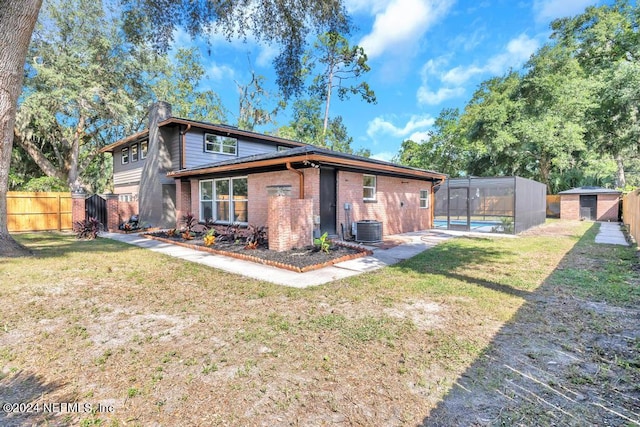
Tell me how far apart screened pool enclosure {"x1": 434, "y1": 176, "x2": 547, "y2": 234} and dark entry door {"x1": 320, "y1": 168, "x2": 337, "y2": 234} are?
7.26 meters

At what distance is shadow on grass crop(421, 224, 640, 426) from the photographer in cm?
207

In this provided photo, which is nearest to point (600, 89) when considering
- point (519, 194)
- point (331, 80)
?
point (519, 194)

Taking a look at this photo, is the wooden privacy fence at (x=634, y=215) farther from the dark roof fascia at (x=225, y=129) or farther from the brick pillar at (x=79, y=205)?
the brick pillar at (x=79, y=205)

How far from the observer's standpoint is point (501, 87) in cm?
2408

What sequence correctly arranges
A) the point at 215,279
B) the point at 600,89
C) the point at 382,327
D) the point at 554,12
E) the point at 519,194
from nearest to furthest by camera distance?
the point at 382,327 → the point at 215,279 → the point at 519,194 → the point at 600,89 → the point at 554,12

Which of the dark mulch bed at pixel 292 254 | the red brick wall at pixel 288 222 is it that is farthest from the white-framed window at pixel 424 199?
the red brick wall at pixel 288 222

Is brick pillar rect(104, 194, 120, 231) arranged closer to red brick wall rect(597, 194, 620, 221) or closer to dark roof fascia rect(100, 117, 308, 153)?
Answer: dark roof fascia rect(100, 117, 308, 153)

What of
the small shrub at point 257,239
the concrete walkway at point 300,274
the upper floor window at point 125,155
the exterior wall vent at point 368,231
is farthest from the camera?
the upper floor window at point 125,155

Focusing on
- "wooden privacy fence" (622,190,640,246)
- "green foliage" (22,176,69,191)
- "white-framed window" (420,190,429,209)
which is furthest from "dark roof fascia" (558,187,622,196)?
"green foliage" (22,176,69,191)

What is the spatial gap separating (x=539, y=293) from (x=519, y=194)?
9133 millimetres

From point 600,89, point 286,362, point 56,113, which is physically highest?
point 600,89

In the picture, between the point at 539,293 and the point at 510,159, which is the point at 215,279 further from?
the point at 510,159

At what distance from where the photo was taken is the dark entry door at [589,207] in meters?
19.4

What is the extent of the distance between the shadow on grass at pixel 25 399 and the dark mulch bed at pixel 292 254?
413cm
